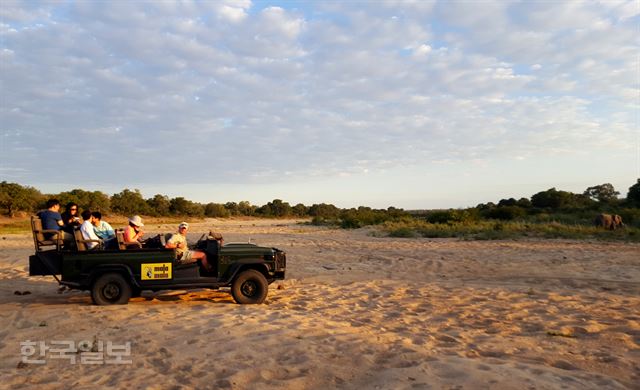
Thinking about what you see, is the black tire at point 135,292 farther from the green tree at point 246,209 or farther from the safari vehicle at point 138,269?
the green tree at point 246,209

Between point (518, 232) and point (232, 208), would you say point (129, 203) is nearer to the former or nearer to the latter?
point (232, 208)

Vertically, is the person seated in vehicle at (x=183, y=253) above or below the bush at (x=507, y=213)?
below

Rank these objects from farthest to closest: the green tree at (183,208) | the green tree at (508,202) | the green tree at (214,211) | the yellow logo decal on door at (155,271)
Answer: the green tree at (214,211) < the green tree at (183,208) < the green tree at (508,202) < the yellow logo decal on door at (155,271)

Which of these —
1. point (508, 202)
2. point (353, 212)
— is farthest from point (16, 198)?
point (508, 202)

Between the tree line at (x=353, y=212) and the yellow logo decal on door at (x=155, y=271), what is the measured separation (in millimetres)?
26903

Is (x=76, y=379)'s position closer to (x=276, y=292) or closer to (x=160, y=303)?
(x=160, y=303)

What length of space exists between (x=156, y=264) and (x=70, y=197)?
4468cm

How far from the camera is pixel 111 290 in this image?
812cm

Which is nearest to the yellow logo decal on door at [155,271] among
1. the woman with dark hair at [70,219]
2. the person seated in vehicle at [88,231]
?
the person seated in vehicle at [88,231]

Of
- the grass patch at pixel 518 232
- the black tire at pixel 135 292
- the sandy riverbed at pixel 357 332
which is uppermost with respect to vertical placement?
the grass patch at pixel 518 232

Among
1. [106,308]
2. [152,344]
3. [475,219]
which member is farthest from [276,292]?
[475,219]

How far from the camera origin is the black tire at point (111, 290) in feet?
26.3

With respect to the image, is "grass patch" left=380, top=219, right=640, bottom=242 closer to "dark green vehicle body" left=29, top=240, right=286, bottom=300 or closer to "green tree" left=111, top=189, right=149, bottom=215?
"dark green vehicle body" left=29, top=240, right=286, bottom=300

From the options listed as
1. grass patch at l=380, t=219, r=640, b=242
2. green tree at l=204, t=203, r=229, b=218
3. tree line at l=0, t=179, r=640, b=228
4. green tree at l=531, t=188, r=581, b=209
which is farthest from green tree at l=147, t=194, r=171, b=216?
green tree at l=531, t=188, r=581, b=209
